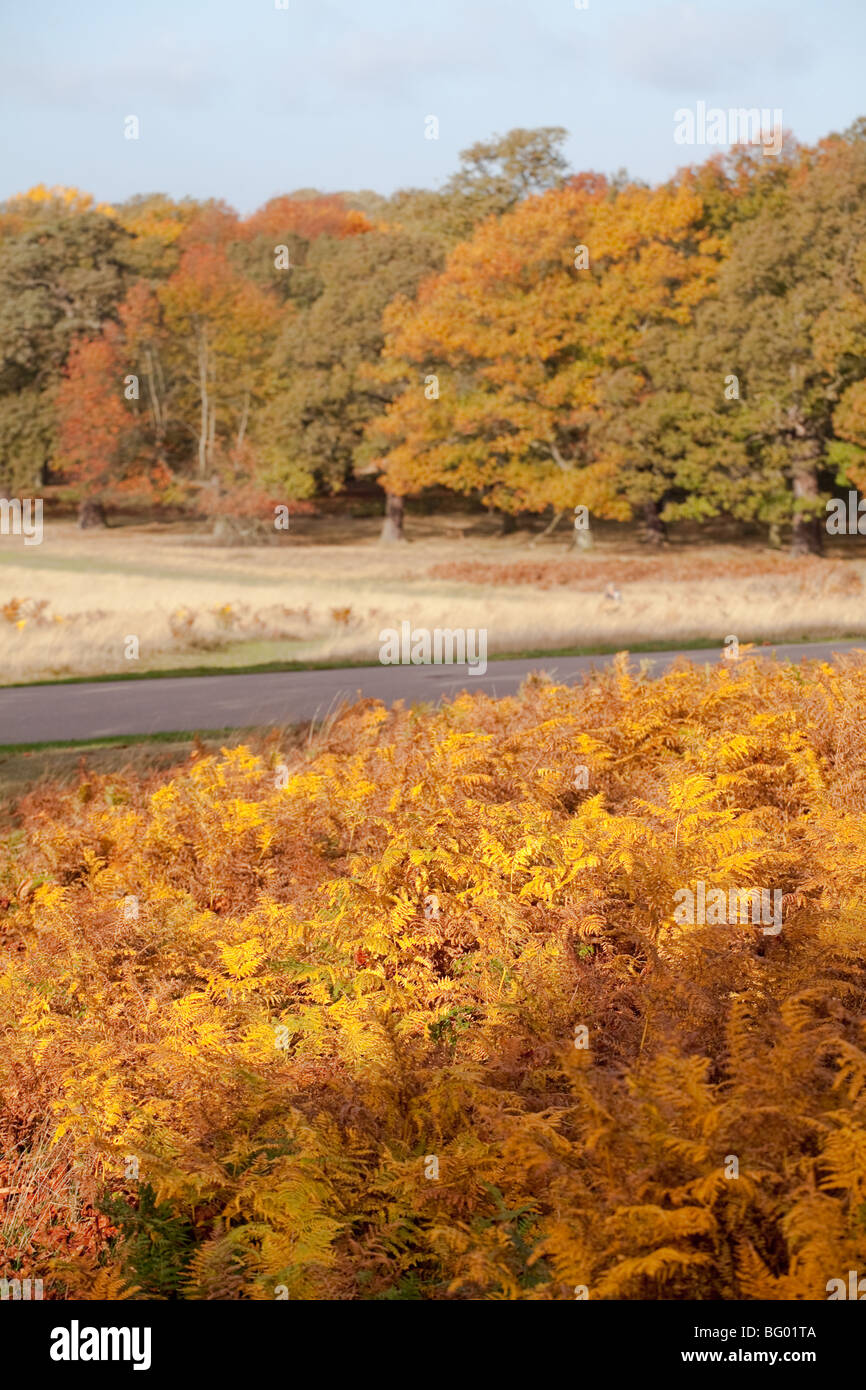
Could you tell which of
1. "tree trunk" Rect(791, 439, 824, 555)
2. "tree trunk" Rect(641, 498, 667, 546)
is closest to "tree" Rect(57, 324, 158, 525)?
"tree trunk" Rect(641, 498, 667, 546)

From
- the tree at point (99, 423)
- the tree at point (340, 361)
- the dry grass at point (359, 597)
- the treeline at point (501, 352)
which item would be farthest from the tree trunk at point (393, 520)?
the tree at point (99, 423)

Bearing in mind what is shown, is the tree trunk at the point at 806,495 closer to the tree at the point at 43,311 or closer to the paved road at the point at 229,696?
the paved road at the point at 229,696

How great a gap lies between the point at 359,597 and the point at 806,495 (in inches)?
676

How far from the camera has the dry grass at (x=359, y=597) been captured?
64.4 feet

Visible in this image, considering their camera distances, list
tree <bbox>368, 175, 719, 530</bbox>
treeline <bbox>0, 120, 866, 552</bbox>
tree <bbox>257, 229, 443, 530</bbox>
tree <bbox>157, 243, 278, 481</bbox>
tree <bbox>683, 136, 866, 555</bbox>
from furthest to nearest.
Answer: tree <bbox>157, 243, 278, 481</bbox> < tree <bbox>257, 229, 443, 530</bbox> < tree <bbox>368, 175, 719, 530</bbox> < treeline <bbox>0, 120, 866, 552</bbox> < tree <bbox>683, 136, 866, 555</bbox>

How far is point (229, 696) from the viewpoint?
14.4 meters

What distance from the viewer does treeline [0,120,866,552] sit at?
39.1 meters

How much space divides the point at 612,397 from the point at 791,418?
5773mm

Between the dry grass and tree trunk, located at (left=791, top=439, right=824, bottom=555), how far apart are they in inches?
52.7

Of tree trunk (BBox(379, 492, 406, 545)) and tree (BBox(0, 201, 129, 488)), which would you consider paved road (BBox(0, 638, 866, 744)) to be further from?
tree (BBox(0, 201, 129, 488))

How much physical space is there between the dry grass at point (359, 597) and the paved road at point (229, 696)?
5.98 feet

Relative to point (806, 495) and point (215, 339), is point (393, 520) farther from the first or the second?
point (806, 495)
